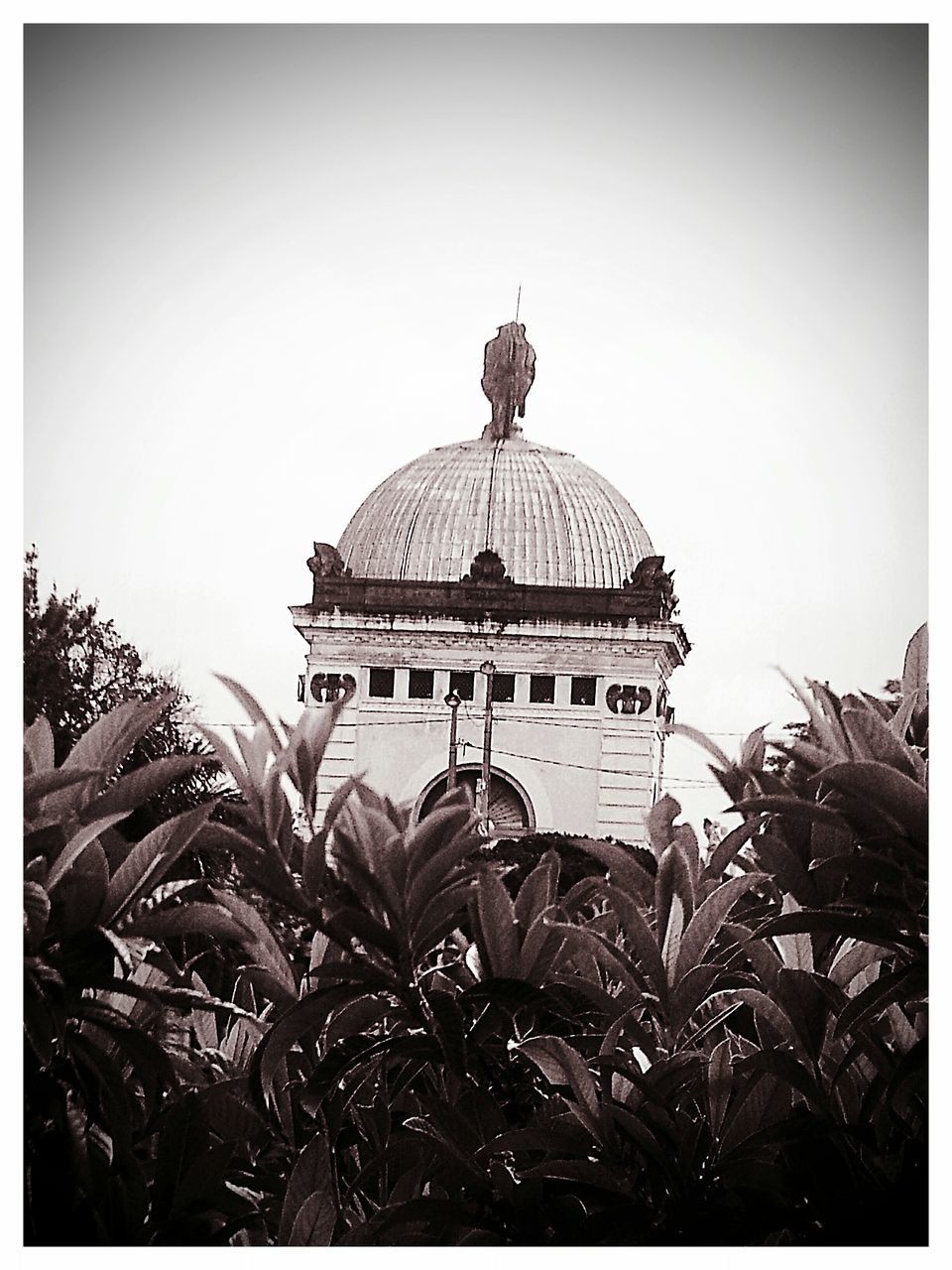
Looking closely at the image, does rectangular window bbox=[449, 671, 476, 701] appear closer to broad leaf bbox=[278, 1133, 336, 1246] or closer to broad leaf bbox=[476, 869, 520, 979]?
broad leaf bbox=[476, 869, 520, 979]

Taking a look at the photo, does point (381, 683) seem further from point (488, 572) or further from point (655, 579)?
point (655, 579)

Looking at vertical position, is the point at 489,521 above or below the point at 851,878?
above

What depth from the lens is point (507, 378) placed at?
5.32 feet

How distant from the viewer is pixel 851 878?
115cm

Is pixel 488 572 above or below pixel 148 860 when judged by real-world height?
above

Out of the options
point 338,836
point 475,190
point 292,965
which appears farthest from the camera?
point 475,190

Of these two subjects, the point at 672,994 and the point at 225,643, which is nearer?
the point at 672,994

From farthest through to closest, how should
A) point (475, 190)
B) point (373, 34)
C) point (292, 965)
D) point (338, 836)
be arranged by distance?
point (475, 190)
point (373, 34)
point (292, 965)
point (338, 836)

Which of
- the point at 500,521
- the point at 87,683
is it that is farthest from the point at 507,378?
the point at 87,683

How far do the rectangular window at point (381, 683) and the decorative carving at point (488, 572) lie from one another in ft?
0.46

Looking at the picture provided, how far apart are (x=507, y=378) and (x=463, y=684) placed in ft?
1.19

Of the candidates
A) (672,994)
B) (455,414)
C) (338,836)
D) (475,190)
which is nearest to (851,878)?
(672,994)
